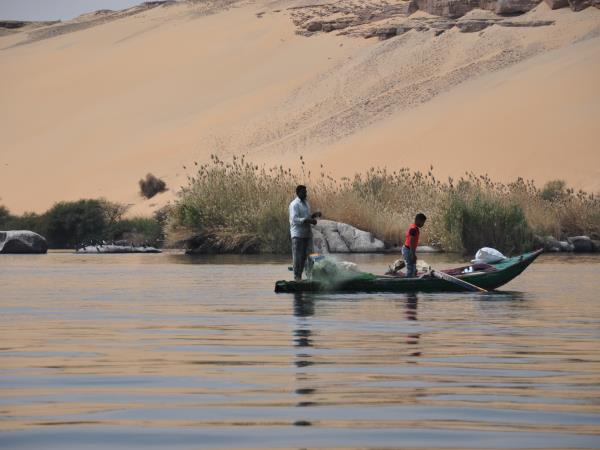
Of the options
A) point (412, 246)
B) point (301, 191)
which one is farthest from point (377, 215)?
point (301, 191)

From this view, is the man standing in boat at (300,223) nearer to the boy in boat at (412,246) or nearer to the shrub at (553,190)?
the boy in boat at (412,246)

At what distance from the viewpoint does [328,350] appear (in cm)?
1446

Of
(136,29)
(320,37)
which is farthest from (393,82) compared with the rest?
(136,29)

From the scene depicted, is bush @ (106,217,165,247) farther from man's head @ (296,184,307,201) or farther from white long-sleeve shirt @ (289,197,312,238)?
man's head @ (296,184,307,201)

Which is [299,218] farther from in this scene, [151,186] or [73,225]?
[151,186]

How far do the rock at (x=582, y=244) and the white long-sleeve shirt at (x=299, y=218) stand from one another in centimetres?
2151

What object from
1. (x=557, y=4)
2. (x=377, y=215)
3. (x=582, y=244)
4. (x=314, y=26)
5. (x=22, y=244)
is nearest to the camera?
(x=582, y=244)

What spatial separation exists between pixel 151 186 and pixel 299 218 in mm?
56226

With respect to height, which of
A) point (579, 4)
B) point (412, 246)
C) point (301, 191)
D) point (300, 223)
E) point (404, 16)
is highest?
point (404, 16)

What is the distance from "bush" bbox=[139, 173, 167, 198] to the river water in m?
55.6

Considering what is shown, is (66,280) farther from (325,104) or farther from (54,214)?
(325,104)

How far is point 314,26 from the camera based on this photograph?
109 meters

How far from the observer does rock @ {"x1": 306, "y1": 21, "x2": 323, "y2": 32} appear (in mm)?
109062

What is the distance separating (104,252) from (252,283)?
906 inches
